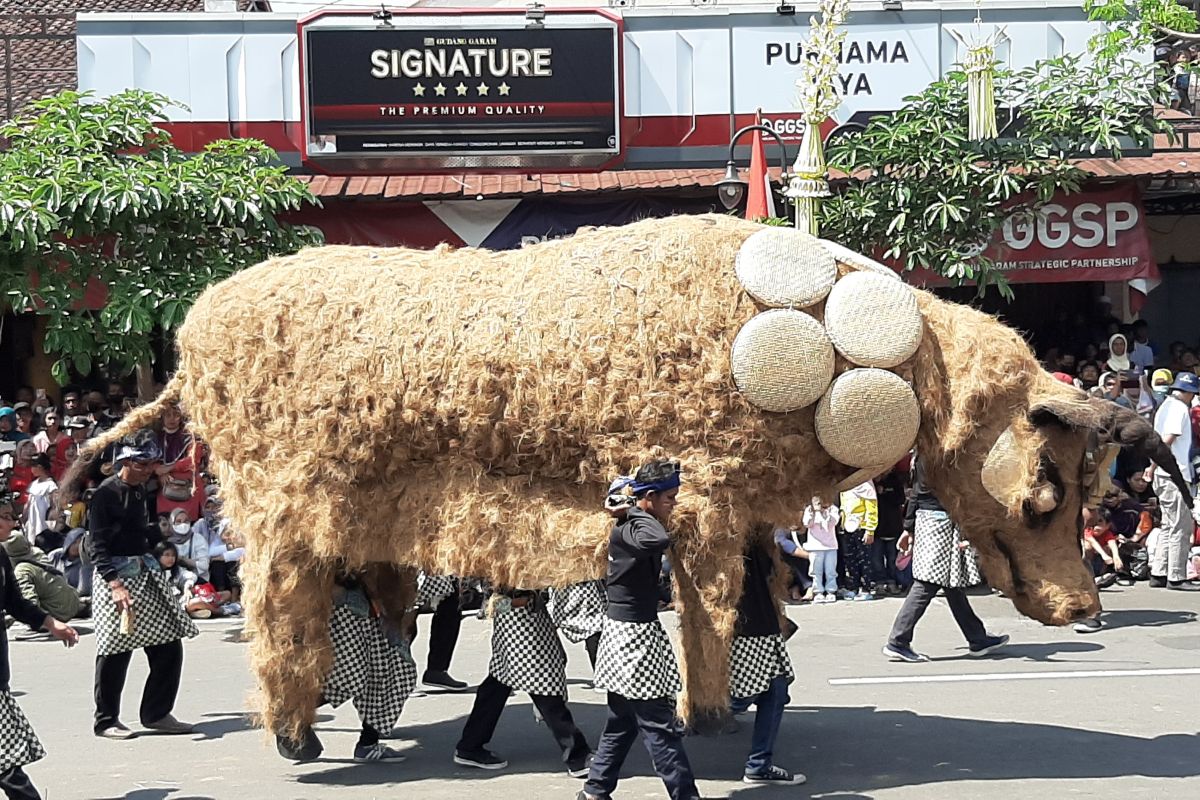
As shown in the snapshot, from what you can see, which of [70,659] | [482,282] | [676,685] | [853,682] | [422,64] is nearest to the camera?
[676,685]

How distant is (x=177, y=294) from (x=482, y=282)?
4.96 metres

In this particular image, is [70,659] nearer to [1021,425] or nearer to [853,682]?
[853,682]

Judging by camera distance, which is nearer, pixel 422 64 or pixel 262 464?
pixel 262 464

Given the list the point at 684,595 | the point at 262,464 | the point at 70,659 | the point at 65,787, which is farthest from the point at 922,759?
the point at 70,659

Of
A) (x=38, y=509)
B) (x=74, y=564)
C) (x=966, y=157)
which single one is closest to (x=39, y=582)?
(x=74, y=564)

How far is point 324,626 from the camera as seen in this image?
7312 millimetres

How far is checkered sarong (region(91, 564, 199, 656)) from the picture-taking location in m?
7.97

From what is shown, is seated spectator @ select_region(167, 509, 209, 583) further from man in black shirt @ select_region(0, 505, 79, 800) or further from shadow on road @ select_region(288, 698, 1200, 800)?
man in black shirt @ select_region(0, 505, 79, 800)

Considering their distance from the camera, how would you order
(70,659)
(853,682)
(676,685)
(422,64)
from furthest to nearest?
(422,64) → (70,659) → (853,682) → (676,685)

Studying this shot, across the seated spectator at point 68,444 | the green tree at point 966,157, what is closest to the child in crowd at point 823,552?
the green tree at point 966,157

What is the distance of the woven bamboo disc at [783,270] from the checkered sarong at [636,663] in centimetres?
161

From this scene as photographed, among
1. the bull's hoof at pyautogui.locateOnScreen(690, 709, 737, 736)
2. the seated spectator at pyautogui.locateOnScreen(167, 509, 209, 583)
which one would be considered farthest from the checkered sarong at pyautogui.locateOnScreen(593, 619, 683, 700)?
the seated spectator at pyautogui.locateOnScreen(167, 509, 209, 583)

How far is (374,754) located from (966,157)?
306 inches

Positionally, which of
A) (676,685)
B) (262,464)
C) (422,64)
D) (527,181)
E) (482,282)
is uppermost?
(422,64)
